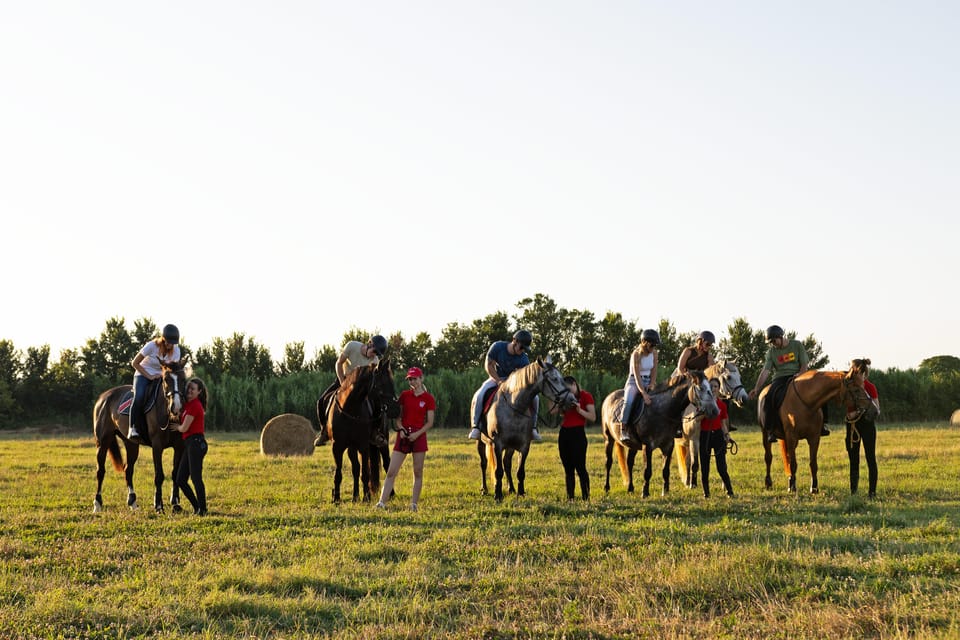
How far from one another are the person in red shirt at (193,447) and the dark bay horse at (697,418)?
7.53 meters

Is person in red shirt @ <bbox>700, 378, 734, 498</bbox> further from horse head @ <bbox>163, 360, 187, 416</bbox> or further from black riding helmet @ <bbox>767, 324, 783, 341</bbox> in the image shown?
→ horse head @ <bbox>163, 360, 187, 416</bbox>

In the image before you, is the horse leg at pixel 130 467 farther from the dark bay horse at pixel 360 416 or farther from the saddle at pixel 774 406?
the saddle at pixel 774 406

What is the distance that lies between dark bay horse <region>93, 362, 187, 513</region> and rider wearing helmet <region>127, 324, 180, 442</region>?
0.12 metres

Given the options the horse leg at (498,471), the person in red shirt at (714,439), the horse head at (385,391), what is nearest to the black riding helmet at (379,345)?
the horse head at (385,391)

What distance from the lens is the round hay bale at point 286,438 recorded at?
26.6 metres

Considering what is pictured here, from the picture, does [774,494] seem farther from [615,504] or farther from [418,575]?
[418,575]

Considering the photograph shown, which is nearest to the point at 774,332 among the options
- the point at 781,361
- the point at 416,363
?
the point at 781,361

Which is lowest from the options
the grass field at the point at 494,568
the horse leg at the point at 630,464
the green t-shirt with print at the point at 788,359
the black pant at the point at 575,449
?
the grass field at the point at 494,568

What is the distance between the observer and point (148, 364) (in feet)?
45.5

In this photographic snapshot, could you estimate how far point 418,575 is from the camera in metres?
8.34

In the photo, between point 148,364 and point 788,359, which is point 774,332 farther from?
point 148,364

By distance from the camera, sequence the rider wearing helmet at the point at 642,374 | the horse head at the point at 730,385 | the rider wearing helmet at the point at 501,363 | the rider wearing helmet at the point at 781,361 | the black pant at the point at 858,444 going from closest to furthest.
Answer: the black pant at the point at 858,444, the rider wearing helmet at the point at 642,374, the horse head at the point at 730,385, the rider wearing helmet at the point at 501,363, the rider wearing helmet at the point at 781,361

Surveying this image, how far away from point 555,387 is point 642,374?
1.89 meters

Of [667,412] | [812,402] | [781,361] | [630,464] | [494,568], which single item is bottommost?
[494,568]
